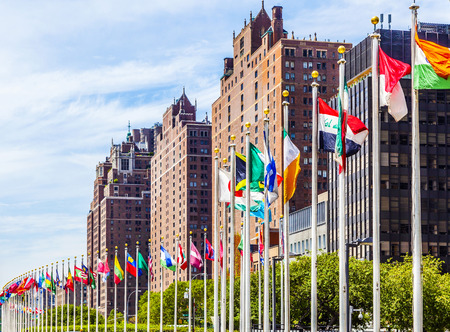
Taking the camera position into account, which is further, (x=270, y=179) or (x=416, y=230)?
(x=270, y=179)

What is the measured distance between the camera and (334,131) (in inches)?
1475

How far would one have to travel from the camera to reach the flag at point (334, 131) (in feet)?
120

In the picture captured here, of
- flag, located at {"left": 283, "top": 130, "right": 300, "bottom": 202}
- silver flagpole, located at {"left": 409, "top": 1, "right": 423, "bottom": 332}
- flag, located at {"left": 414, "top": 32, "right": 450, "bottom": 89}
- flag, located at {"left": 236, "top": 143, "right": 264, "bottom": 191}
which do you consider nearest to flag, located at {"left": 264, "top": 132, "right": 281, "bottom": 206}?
flag, located at {"left": 283, "top": 130, "right": 300, "bottom": 202}

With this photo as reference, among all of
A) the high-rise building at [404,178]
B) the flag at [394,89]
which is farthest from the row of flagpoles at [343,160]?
the high-rise building at [404,178]

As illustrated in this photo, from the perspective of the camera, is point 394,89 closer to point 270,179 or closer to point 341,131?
point 341,131

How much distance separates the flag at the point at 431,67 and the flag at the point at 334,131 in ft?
20.4

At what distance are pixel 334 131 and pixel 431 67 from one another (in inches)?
328

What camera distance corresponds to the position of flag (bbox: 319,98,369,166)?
120ft

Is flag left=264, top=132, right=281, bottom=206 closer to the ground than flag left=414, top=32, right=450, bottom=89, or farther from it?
closer to the ground

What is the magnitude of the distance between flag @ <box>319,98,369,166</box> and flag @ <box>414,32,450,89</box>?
620 cm

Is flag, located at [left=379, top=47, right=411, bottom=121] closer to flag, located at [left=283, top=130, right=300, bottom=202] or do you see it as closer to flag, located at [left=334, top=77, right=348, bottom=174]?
flag, located at [left=334, top=77, right=348, bottom=174]

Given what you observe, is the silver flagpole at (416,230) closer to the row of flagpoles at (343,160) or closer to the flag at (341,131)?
the row of flagpoles at (343,160)

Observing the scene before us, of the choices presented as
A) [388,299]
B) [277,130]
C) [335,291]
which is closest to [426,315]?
[388,299]

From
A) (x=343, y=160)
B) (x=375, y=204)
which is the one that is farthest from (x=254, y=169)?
(x=375, y=204)
